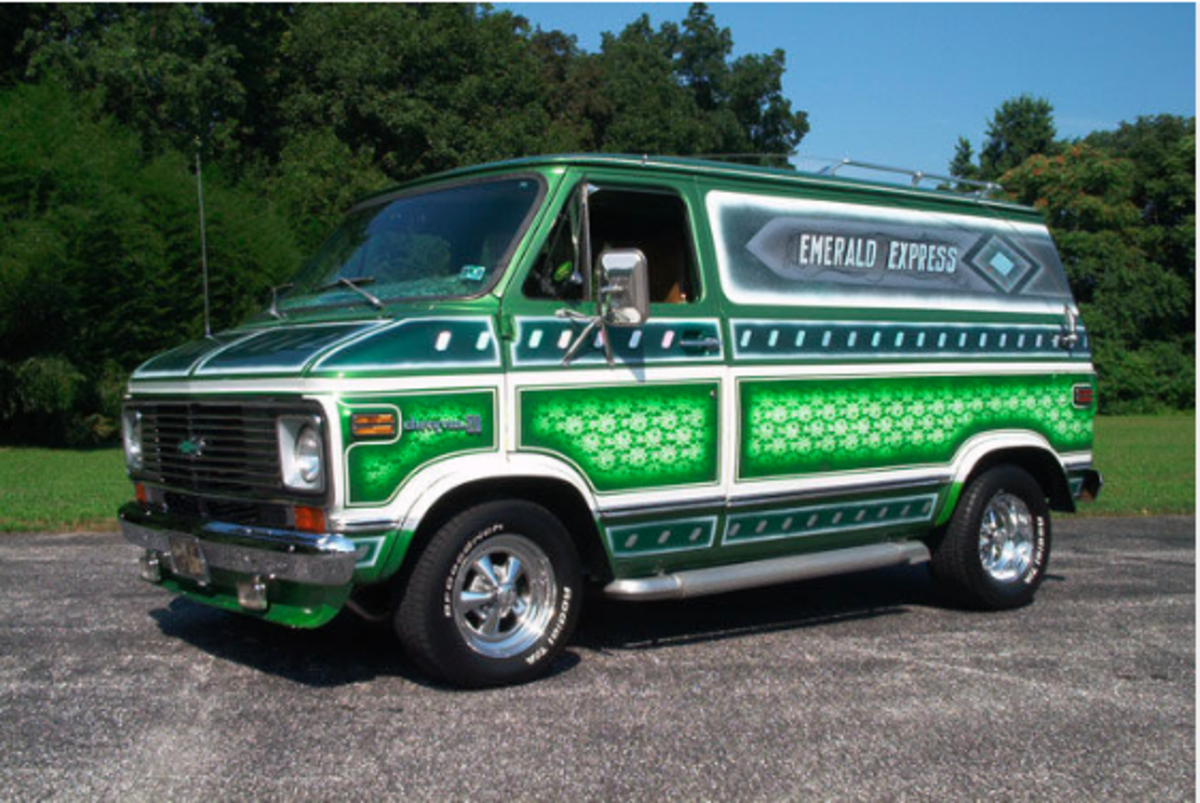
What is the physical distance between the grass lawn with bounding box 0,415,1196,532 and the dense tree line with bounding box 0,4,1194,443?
2627 millimetres

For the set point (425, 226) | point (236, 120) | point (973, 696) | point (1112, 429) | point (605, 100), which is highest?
point (605, 100)

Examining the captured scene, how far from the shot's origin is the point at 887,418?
6809 millimetres

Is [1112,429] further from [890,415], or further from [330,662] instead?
[330,662]

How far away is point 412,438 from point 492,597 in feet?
2.91

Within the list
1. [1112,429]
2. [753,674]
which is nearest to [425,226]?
[753,674]

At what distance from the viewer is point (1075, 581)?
8461mm

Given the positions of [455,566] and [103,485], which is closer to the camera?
[455,566]

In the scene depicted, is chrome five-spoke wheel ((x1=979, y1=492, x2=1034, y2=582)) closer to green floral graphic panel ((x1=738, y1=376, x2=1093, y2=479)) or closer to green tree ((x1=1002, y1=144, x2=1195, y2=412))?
green floral graphic panel ((x1=738, y1=376, x2=1093, y2=479))

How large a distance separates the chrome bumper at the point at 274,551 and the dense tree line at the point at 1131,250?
4204 centimetres

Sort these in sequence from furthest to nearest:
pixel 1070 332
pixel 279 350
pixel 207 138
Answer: pixel 207 138
pixel 1070 332
pixel 279 350

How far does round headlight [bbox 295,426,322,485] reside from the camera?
4906 millimetres

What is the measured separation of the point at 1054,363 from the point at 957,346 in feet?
3.16

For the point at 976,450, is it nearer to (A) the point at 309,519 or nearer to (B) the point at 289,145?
(A) the point at 309,519

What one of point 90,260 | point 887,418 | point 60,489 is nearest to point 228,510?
point 887,418
